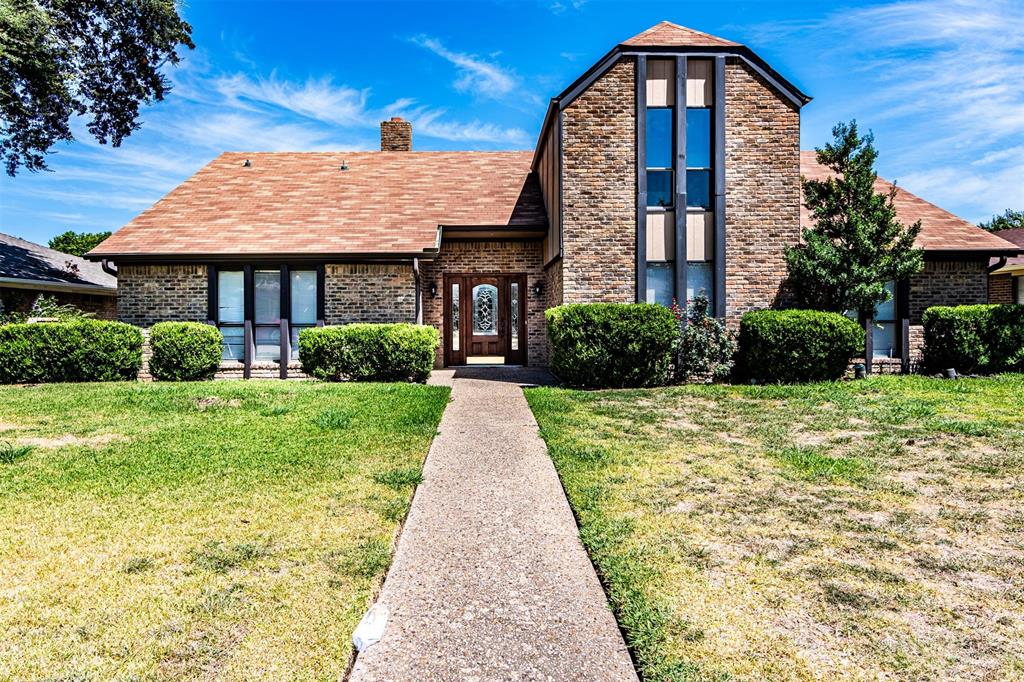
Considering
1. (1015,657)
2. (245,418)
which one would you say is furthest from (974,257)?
(245,418)

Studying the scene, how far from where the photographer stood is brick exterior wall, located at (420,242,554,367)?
15.4 m

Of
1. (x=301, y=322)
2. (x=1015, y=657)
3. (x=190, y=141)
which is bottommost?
(x=1015, y=657)

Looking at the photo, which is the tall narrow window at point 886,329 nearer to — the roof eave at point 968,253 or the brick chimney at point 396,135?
the roof eave at point 968,253

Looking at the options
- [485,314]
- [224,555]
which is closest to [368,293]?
[485,314]

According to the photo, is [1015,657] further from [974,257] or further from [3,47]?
[3,47]

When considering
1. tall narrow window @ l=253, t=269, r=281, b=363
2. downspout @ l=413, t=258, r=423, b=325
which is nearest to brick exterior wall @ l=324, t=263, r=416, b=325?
downspout @ l=413, t=258, r=423, b=325

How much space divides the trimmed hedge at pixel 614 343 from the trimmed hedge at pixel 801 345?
159cm

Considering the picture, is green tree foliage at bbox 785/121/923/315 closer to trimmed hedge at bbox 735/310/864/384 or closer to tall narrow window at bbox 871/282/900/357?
trimmed hedge at bbox 735/310/864/384

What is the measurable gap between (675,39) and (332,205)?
929cm

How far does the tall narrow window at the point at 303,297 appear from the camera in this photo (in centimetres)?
1398

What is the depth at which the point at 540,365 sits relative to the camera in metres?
15.3

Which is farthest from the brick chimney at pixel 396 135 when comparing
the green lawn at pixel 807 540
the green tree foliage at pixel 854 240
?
the green lawn at pixel 807 540

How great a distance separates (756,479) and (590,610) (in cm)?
274

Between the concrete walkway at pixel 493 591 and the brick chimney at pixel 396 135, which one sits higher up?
the brick chimney at pixel 396 135
